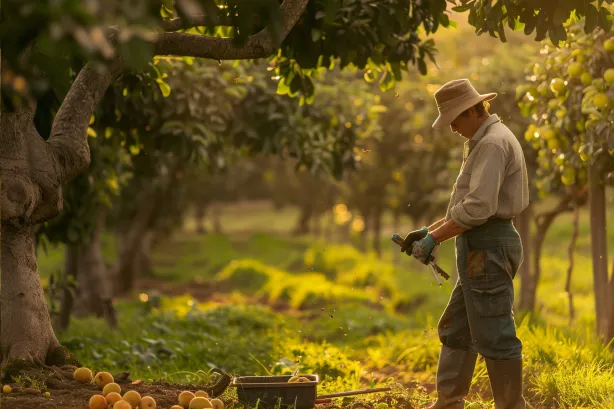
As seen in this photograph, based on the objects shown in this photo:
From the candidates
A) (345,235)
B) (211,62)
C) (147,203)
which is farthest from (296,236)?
(211,62)

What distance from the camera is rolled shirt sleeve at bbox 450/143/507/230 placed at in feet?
17.7

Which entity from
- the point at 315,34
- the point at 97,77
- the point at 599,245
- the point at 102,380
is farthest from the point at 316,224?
the point at 102,380

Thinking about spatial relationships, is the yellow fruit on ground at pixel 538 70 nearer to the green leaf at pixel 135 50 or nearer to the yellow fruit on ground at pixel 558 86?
the yellow fruit on ground at pixel 558 86

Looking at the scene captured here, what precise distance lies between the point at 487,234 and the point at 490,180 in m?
0.38

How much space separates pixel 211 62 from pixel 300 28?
3.51m

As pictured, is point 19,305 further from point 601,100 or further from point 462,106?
point 601,100

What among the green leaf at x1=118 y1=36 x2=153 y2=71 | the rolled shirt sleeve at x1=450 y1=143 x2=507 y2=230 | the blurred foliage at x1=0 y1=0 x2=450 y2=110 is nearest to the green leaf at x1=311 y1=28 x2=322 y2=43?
the blurred foliage at x1=0 y1=0 x2=450 y2=110

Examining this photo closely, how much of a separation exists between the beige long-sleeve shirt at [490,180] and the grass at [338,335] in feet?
5.43

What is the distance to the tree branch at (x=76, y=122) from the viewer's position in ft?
20.0

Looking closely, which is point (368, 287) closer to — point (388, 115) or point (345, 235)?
point (388, 115)

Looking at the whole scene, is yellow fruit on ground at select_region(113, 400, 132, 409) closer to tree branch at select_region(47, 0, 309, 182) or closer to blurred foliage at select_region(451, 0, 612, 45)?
tree branch at select_region(47, 0, 309, 182)

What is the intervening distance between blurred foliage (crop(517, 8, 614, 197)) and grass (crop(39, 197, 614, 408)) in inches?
67.5

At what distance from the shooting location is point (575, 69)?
24.3 ft

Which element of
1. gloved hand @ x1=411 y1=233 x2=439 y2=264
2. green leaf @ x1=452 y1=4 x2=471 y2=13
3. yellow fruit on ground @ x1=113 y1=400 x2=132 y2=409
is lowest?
yellow fruit on ground @ x1=113 y1=400 x2=132 y2=409
